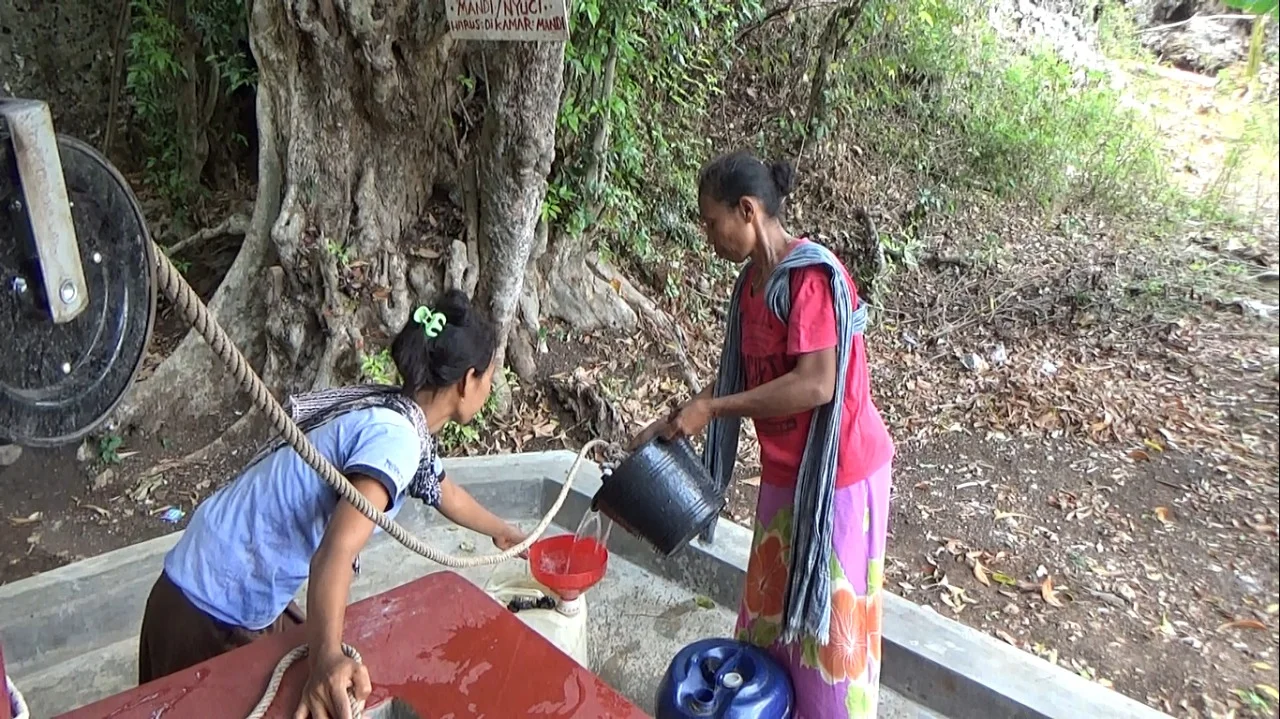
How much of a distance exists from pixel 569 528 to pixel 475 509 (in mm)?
1296

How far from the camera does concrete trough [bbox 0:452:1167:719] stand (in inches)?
97.8

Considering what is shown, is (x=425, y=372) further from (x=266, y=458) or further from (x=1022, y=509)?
(x=1022, y=509)

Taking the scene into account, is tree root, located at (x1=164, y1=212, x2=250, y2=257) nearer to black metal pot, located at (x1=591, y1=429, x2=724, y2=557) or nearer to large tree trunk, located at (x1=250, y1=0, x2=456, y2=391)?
large tree trunk, located at (x1=250, y1=0, x2=456, y2=391)

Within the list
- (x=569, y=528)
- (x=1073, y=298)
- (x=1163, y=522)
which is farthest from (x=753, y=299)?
(x=1073, y=298)

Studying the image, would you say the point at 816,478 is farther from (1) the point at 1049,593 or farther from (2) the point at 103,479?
(2) the point at 103,479

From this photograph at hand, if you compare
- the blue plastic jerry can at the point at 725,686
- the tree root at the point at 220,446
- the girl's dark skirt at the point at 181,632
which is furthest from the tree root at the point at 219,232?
the blue plastic jerry can at the point at 725,686

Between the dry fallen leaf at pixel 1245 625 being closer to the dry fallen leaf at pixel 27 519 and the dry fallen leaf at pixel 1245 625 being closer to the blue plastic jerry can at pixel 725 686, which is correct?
the blue plastic jerry can at pixel 725 686

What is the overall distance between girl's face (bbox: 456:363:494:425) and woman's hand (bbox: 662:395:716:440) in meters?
0.50

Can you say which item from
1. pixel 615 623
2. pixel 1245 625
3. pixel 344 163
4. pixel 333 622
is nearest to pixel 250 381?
pixel 333 622

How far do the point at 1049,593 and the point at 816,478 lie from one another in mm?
1775

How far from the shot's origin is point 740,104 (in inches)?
280

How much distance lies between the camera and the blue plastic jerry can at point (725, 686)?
2.16 m

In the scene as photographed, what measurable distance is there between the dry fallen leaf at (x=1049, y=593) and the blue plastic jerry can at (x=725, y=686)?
5.03 feet

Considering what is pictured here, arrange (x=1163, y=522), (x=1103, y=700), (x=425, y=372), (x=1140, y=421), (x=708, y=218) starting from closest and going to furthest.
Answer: (x=425, y=372), (x=708, y=218), (x=1103, y=700), (x=1163, y=522), (x=1140, y=421)
